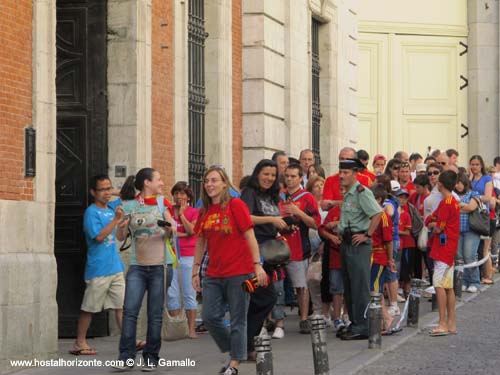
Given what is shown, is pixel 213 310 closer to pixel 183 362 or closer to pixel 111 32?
pixel 183 362

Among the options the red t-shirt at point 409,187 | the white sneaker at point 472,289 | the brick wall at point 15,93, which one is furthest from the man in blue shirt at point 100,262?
the white sneaker at point 472,289

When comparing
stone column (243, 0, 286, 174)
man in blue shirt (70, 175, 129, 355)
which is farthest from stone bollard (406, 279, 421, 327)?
stone column (243, 0, 286, 174)

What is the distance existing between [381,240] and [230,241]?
4147 millimetres

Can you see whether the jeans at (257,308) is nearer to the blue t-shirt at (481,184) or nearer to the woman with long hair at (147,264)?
the woman with long hair at (147,264)

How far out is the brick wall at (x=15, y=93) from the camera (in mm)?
13836

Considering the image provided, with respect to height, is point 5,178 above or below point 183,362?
above

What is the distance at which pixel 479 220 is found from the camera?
21.9 metres

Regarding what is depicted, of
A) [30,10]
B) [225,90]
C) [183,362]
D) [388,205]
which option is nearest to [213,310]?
[183,362]

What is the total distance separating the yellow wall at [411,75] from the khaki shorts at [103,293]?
66.9ft

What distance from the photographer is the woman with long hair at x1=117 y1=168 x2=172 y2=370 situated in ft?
44.5

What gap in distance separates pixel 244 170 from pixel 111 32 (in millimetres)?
5329

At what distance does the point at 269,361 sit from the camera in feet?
37.4

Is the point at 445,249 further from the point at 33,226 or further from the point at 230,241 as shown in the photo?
the point at 33,226

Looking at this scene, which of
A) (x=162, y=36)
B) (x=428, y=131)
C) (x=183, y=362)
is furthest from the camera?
(x=428, y=131)
